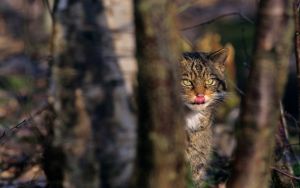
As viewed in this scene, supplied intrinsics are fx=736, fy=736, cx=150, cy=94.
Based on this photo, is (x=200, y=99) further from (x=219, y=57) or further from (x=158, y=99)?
(x=158, y=99)

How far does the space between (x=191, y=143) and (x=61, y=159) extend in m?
1.31

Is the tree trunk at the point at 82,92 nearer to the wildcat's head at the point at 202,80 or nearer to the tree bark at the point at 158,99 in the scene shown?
the tree bark at the point at 158,99

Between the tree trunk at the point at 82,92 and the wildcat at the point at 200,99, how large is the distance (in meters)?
1.06

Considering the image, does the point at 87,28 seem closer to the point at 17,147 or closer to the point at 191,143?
the point at 191,143

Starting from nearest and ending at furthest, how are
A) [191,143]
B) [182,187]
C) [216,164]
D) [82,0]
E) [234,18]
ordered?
[182,187] < [82,0] < [191,143] < [216,164] < [234,18]

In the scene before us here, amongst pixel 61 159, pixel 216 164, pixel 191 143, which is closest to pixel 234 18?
pixel 216 164

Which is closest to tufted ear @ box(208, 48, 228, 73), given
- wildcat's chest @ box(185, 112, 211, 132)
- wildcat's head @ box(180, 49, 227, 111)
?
wildcat's head @ box(180, 49, 227, 111)

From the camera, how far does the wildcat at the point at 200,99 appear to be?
16.9 feet

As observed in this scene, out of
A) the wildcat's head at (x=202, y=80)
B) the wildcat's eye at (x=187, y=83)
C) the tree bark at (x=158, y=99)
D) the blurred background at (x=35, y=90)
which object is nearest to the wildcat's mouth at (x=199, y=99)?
the wildcat's head at (x=202, y=80)

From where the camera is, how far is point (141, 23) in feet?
9.80

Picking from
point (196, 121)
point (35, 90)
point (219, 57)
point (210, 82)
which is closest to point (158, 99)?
point (196, 121)

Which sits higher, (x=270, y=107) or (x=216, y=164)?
(x=270, y=107)

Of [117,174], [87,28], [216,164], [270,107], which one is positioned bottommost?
[216,164]

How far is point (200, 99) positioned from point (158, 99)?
223 cm
